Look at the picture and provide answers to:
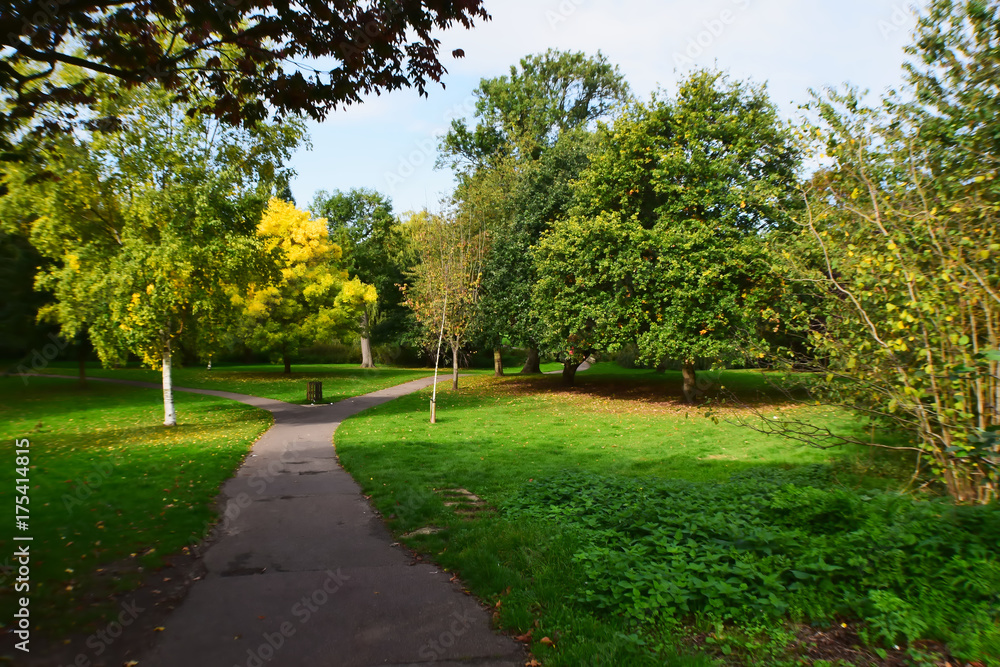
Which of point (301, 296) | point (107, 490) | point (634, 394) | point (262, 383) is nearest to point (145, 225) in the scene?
point (107, 490)

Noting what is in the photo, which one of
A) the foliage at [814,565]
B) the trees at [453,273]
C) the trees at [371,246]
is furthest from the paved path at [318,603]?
the trees at [371,246]

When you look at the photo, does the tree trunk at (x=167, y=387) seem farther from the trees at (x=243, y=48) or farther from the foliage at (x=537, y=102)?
the foliage at (x=537, y=102)

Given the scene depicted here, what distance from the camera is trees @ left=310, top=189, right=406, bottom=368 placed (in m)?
42.3

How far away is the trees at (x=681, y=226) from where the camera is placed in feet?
54.7

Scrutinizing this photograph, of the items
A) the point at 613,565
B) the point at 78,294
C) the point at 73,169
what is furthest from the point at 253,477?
the point at 73,169

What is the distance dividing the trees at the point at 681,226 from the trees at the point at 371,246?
79.2 ft

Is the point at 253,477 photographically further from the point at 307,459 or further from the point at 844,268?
the point at 844,268

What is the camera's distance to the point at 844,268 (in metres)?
6.37

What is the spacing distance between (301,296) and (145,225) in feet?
63.1

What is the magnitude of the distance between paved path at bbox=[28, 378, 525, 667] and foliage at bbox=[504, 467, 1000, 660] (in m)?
1.12

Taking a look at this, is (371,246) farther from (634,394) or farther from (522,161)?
(634,394)

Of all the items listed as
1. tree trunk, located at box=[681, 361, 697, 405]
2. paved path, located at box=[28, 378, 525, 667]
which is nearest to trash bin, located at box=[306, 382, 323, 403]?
A: paved path, located at box=[28, 378, 525, 667]

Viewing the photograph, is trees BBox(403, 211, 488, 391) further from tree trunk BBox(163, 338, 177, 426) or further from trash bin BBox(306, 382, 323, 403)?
tree trunk BBox(163, 338, 177, 426)

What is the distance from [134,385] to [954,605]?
2853 centimetres
